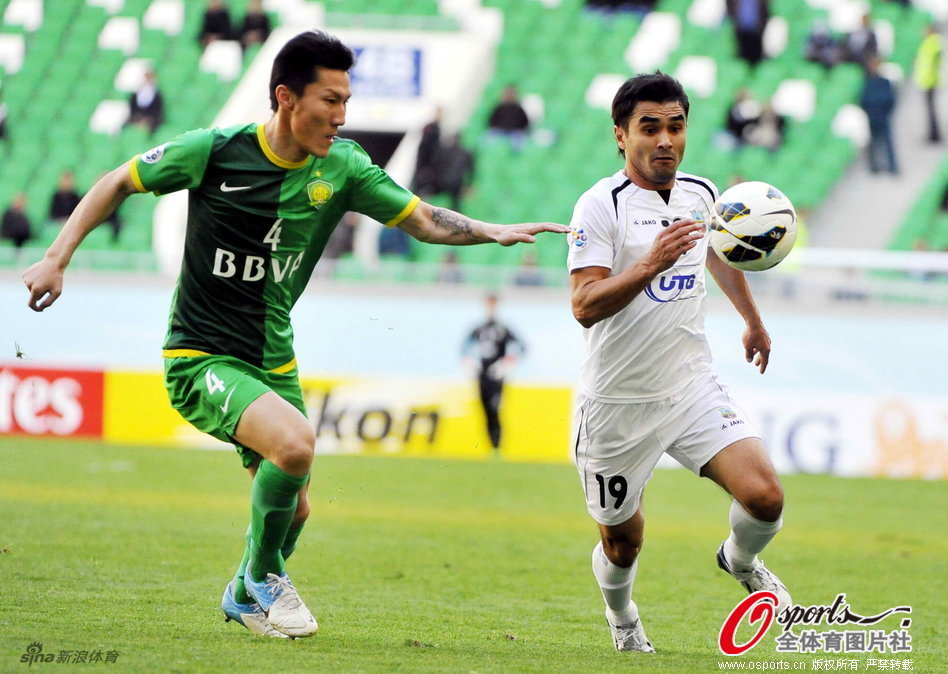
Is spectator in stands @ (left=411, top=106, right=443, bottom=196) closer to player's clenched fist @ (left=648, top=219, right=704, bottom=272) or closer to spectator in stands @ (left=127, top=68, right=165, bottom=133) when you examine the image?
spectator in stands @ (left=127, top=68, right=165, bottom=133)

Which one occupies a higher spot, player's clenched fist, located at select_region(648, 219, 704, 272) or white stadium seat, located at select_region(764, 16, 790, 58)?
white stadium seat, located at select_region(764, 16, 790, 58)

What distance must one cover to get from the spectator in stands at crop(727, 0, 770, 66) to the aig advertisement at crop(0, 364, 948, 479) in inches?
315

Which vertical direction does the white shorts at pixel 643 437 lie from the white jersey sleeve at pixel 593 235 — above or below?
below

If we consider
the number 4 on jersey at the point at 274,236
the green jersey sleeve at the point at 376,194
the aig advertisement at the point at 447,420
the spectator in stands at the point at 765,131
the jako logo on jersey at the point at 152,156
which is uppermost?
the jako logo on jersey at the point at 152,156

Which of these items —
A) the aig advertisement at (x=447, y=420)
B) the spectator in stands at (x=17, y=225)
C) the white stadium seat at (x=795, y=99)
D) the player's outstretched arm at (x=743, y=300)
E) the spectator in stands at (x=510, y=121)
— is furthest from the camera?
the white stadium seat at (x=795, y=99)

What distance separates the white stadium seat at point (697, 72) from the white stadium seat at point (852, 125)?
2.08 metres

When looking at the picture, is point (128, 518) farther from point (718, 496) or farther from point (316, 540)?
point (718, 496)

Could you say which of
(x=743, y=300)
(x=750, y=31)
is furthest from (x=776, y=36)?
(x=743, y=300)

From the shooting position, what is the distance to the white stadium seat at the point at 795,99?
859 inches

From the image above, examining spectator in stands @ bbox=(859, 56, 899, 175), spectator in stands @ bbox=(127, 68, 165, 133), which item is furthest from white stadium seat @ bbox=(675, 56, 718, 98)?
spectator in stands @ bbox=(127, 68, 165, 133)

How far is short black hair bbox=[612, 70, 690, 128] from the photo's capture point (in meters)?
6.00

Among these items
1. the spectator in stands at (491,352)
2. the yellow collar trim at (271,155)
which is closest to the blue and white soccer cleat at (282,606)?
the yellow collar trim at (271,155)

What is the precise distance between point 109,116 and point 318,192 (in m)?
18.0

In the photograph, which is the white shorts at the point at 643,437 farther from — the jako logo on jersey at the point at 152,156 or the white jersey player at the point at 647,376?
the jako logo on jersey at the point at 152,156
